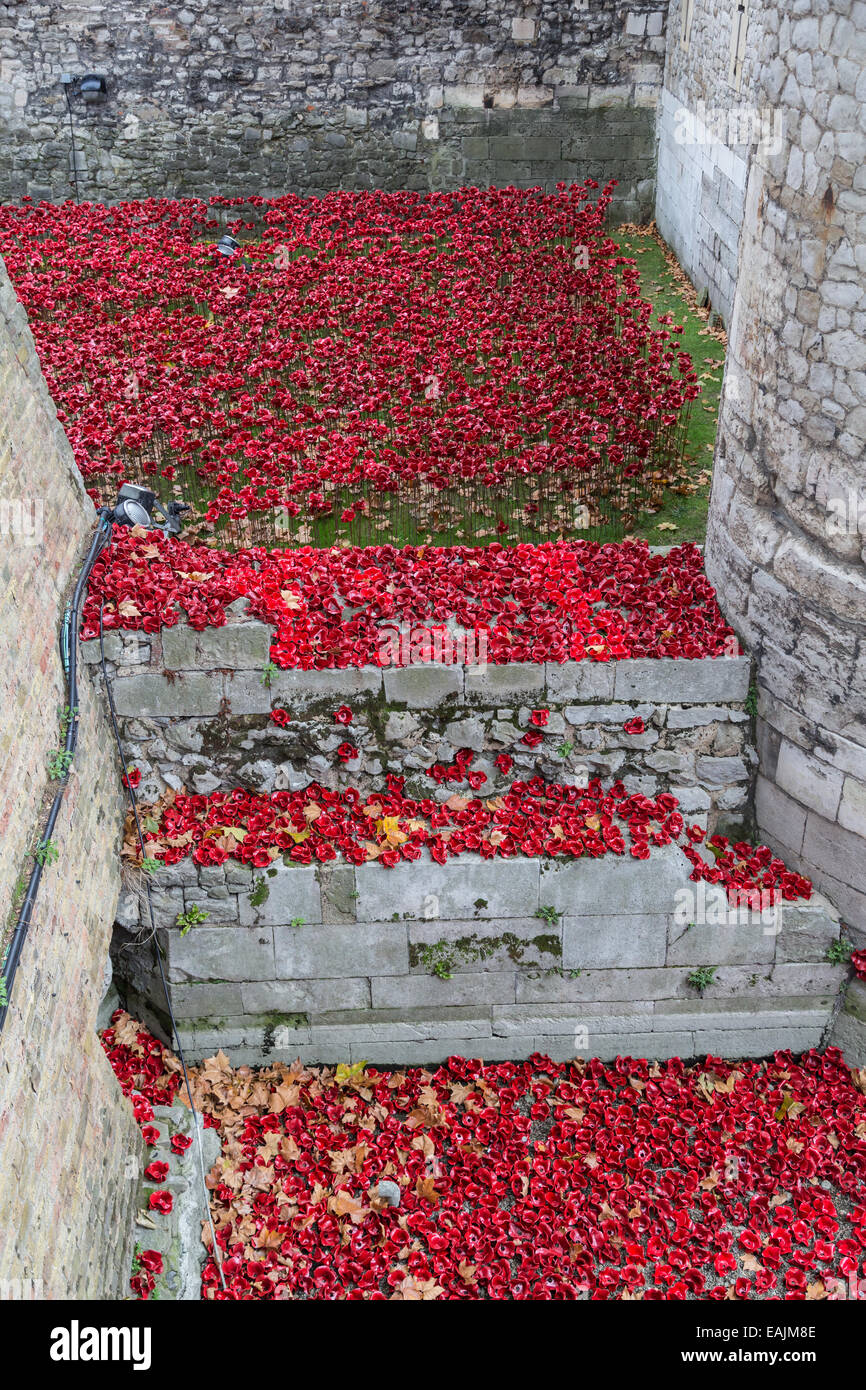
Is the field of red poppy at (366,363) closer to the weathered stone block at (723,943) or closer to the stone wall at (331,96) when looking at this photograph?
the stone wall at (331,96)

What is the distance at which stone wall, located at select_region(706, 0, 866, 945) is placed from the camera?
5.08 m

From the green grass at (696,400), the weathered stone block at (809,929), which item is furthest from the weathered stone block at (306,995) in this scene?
the green grass at (696,400)

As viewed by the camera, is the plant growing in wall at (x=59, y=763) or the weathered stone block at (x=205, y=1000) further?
the weathered stone block at (x=205, y=1000)

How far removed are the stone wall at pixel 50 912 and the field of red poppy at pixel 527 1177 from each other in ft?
1.71

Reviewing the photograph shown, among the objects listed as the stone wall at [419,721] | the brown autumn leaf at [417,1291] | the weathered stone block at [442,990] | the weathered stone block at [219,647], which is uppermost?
the weathered stone block at [219,647]

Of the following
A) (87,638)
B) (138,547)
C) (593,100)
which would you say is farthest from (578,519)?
(593,100)

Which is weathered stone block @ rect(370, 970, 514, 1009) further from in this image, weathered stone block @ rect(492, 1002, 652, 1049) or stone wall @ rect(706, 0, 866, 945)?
stone wall @ rect(706, 0, 866, 945)

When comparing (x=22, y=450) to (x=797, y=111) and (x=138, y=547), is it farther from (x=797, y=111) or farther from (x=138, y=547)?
(x=797, y=111)

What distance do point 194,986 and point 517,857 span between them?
1888mm

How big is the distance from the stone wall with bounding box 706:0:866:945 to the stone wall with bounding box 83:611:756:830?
0.32m

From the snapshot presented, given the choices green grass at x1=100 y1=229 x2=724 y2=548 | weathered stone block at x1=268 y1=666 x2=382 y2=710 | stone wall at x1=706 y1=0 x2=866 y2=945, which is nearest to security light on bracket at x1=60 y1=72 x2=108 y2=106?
green grass at x1=100 y1=229 x2=724 y2=548

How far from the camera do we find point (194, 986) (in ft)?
20.8

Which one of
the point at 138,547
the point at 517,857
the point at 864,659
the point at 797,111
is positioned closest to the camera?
the point at 797,111

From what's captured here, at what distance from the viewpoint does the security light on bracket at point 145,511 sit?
7.45m
